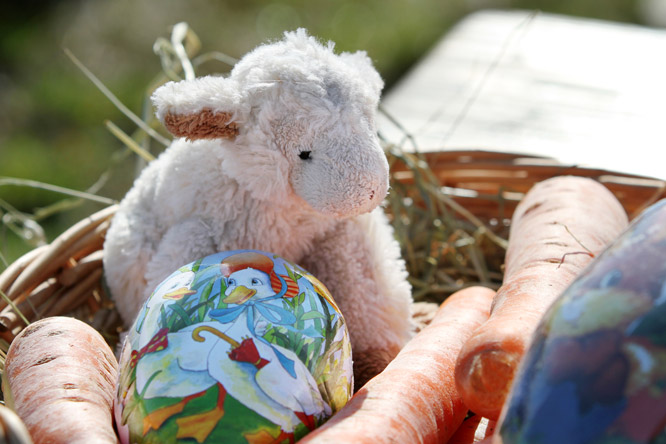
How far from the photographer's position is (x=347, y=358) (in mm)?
1041

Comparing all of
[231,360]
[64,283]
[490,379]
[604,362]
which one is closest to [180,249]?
[231,360]

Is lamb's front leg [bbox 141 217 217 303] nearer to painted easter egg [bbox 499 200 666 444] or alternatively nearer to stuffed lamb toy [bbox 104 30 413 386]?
stuffed lamb toy [bbox 104 30 413 386]

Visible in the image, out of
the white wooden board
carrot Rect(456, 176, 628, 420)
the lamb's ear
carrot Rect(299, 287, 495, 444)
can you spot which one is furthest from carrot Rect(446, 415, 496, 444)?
the white wooden board

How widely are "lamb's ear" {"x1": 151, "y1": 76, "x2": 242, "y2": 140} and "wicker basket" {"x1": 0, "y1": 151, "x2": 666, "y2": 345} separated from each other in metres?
0.46

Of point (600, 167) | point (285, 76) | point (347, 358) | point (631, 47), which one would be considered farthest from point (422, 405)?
point (631, 47)

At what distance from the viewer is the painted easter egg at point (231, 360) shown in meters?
0.90

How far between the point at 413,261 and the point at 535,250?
0.48 meters

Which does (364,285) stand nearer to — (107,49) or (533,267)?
(533,267)

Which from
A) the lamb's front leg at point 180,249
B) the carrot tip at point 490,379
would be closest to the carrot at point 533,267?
the carrot tip at point 490,379

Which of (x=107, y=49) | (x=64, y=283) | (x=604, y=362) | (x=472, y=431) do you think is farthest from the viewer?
(x=107, y=49)

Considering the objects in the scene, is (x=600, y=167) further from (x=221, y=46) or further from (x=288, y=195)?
(x=221, y=46)

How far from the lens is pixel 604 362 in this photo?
73cm

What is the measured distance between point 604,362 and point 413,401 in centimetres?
35

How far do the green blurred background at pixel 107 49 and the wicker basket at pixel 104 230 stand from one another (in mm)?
1106
